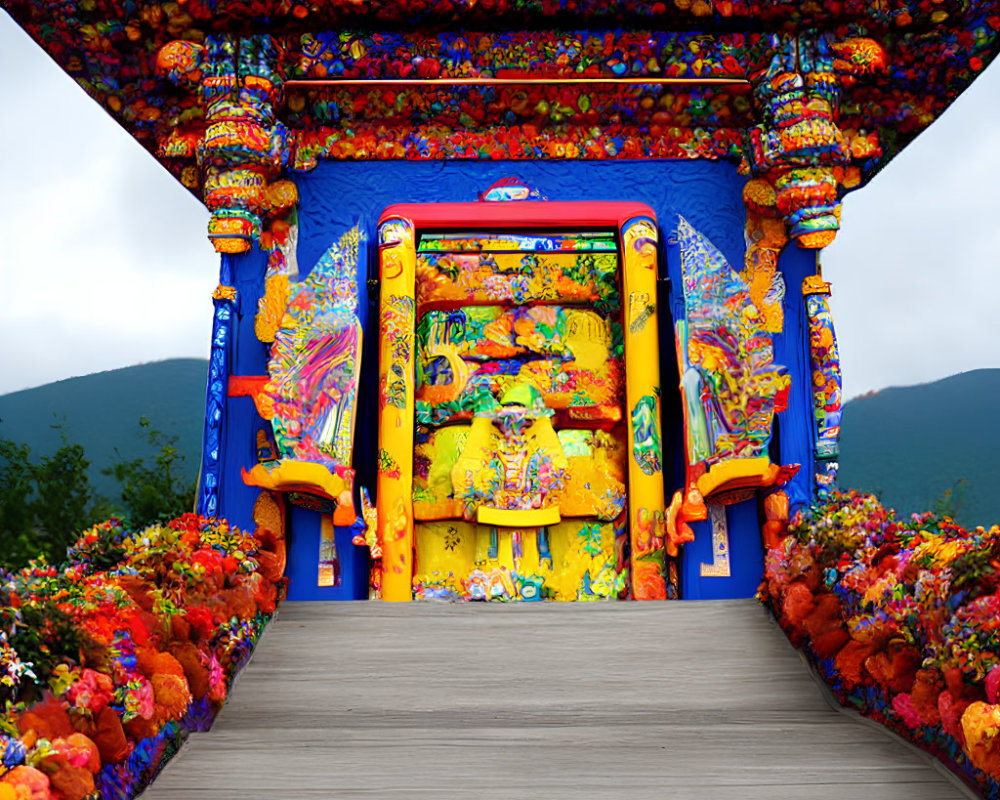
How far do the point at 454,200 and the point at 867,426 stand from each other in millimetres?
13230

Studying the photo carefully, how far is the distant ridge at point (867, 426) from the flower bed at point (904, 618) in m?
12.1

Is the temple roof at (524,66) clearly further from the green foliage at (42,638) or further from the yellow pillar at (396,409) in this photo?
the green foliage at (42,638)

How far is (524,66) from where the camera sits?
4512 mm

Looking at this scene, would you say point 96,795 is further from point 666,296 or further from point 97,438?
point 97,438

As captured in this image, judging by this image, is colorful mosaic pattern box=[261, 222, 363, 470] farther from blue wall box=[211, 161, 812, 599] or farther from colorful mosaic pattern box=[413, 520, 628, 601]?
colorful mosaic pattern box=[413, 520, 628, 601]

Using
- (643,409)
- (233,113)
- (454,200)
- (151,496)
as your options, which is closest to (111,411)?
(151,496)

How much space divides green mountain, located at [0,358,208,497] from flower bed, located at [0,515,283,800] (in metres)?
12.2

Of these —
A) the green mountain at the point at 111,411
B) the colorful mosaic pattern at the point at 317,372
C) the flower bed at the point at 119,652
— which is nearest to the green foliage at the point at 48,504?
the colorful mosaic pattern at the point at 317,372

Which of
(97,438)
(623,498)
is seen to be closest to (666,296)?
(623,498)

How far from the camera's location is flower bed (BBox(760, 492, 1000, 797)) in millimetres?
2107

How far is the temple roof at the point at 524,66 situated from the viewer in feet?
14.2

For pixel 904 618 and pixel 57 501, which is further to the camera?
pixel 57 501

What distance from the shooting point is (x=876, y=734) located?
2502 millimetres

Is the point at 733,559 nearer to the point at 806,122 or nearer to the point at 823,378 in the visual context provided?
the point at 823,378
